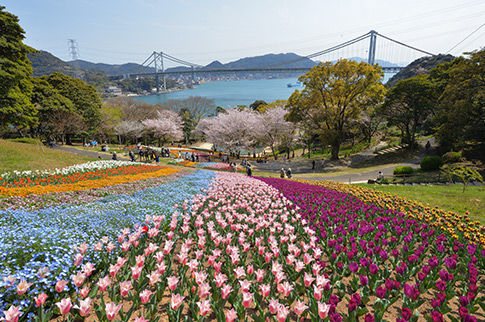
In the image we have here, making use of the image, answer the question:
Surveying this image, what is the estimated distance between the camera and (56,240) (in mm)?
3775

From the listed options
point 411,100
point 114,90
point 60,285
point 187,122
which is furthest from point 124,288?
point 114,90

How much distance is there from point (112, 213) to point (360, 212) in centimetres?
665

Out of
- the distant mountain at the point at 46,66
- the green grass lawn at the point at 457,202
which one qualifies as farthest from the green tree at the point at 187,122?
the distant mountain at the point at 46,66

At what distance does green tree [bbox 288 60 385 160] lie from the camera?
24500 mm

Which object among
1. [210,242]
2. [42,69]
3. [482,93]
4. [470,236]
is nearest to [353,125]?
[482,93]

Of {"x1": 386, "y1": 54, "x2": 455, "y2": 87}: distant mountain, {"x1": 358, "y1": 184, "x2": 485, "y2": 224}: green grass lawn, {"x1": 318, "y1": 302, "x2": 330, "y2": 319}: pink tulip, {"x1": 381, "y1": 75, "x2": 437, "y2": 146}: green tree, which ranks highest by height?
{"x1": 386, "y1": 54, "x2": 455, "y2": 87}: distant mountain

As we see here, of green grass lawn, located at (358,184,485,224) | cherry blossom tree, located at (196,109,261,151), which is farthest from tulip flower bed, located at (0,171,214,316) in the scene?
cherry blossom tree, located at (196,109,261,151)

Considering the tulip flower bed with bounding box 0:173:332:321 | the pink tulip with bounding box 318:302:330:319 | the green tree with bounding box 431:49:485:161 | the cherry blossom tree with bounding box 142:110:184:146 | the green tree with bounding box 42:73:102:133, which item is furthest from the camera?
the cherry blossom tree with bounding box 142:110:184:146

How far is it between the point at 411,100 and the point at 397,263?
28522 mm

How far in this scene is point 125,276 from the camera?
3.49 meters

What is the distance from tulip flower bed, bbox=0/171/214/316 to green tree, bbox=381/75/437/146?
93.7ft

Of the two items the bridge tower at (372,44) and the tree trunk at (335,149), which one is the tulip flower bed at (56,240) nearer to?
the tree trunk at (335,149)

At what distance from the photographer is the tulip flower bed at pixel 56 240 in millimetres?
2953

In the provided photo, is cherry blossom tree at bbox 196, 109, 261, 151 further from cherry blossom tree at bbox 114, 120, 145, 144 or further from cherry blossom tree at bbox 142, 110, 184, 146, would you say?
cherry blossom tree at bbox 114, 120, 145, 144
